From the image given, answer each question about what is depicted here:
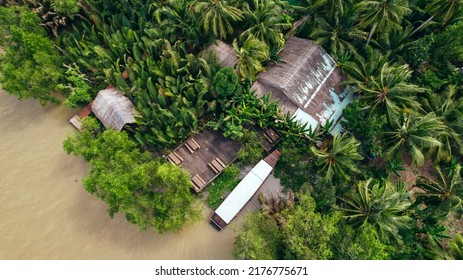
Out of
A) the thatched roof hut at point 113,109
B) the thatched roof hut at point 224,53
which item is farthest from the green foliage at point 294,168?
the thatched roof hut at point 113,109

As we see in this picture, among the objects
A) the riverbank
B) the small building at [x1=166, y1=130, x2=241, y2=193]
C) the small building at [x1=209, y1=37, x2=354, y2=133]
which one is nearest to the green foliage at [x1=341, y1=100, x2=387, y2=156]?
the small building at [x1=209, y1=37, x2=354, y2=133]

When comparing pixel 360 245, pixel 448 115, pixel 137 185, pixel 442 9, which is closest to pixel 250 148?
pixel 137 185

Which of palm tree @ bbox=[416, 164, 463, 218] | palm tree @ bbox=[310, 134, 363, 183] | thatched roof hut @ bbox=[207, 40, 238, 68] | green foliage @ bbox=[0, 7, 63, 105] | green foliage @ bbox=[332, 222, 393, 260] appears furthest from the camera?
thatched roof hut @ bbox=[207, 40, 238, 68]

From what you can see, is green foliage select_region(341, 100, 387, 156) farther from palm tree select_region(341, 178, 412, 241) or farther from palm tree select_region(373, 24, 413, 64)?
palm tree select_region(373, 24, 413, 64)

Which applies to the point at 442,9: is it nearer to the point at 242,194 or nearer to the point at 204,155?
the point at 242,194

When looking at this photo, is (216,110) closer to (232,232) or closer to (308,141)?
(308,141)

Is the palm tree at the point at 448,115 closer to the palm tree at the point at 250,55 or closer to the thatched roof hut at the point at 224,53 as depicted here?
the palm tree at the point at 250,55
